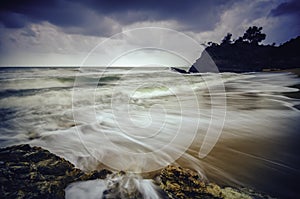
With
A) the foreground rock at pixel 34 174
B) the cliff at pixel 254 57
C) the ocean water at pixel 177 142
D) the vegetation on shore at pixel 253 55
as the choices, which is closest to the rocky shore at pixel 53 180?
the foreground rock at pixel 34 174

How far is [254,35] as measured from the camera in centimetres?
5188

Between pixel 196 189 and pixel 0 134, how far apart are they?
5419 millimetres

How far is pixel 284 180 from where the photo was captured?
2.24m

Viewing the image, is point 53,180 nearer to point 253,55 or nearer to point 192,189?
point 192,189

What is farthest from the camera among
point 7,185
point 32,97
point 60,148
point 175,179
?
point 32,97

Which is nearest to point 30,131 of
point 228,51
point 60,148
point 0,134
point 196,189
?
point 0,134

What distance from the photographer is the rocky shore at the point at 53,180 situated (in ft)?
6.07

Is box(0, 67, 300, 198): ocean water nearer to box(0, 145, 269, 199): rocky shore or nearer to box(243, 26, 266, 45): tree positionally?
box(0, 145, 269, 199): rocky shore

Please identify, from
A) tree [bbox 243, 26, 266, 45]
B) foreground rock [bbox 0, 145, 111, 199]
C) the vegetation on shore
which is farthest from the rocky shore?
tree [bbox 243, 26, 266, 45]

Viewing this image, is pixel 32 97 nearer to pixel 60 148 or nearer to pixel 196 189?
pixel 60 148

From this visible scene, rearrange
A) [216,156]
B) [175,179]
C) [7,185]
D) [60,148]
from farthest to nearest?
[60,148] → [216,156] → [175,179] → [7,185]

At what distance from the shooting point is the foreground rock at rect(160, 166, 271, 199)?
1.86 metres

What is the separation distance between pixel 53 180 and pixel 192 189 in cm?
175

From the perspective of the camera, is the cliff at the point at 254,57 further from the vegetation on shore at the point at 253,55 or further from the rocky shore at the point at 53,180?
the rocky shore at the point at 53,180
